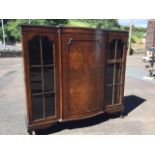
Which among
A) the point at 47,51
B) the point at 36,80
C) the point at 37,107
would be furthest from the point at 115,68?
the point at 37,107

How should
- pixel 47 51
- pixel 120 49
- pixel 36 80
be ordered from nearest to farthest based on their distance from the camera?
pixel 47 51 → pixel 36 80 → pixel 120 49

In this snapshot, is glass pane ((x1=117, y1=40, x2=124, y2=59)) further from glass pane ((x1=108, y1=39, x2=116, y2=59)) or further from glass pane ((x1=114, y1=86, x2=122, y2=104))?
glass pane ((x1=114, y1=86, x2=122, y2=104))

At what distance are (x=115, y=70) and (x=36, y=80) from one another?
7.09 ft

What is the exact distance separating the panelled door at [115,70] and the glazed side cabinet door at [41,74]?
4.80 feet

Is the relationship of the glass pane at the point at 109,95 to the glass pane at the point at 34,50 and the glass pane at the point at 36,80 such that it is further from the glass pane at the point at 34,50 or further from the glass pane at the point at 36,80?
the glass pane at the point at 34,50

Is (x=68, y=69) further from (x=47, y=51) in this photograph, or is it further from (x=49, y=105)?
(x=49, y=105)

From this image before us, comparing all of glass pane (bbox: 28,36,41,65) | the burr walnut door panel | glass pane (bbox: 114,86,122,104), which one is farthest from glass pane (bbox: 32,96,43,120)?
glass pane (bbox: 114,86,122,104)

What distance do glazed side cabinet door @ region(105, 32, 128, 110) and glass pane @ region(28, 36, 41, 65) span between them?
1778 mm

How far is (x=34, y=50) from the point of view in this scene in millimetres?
→ 4242

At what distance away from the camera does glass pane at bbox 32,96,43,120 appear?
461cm

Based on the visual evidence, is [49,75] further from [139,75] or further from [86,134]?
[139,75]

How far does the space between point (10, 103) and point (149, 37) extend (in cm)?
1711

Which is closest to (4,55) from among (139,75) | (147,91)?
(139,75)

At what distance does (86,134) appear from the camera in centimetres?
494
